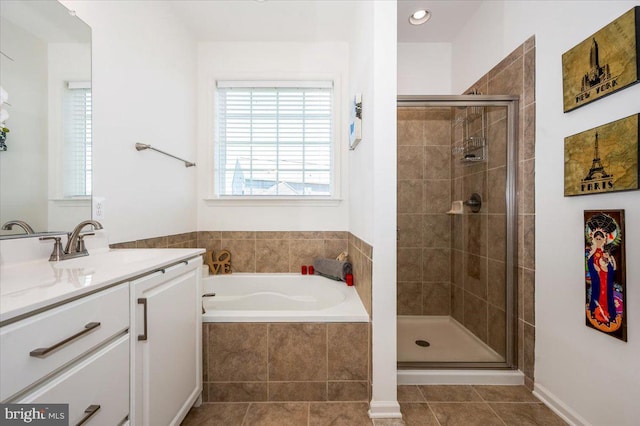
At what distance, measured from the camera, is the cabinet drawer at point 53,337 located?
0.55 metres

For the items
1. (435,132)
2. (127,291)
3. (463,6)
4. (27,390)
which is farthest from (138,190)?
(463,6)

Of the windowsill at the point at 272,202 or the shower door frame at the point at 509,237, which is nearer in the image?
the shower door frame at the point at 509,237

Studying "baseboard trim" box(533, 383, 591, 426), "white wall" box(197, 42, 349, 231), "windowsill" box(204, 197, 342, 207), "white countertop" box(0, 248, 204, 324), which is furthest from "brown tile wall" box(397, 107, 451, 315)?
"white countertop" box(0, 248, 204, 324)

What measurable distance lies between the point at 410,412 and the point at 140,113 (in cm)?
235

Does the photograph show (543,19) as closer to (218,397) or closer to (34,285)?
(34,285)

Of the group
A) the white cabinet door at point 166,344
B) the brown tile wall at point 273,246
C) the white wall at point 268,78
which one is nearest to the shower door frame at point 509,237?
the white wall at point 268,78

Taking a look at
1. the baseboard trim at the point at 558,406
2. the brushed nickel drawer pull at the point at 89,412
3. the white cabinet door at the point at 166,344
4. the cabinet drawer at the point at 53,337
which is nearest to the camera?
the cabinet drawer at the point at 53,337

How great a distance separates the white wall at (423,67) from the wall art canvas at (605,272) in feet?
6.06

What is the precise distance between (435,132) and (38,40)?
253 centimetres

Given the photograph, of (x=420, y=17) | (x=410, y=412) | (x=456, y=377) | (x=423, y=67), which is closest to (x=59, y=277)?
(x=410, y=412)

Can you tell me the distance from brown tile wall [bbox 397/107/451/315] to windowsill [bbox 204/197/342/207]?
0.66 metres

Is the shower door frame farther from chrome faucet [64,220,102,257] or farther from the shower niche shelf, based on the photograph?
chrome faucet [64,220,102,257]

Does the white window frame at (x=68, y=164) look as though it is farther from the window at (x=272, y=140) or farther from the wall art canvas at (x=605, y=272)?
the wall art canvas at (x=605, y=272)

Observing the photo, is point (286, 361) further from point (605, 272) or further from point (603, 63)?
point (603, 63)
